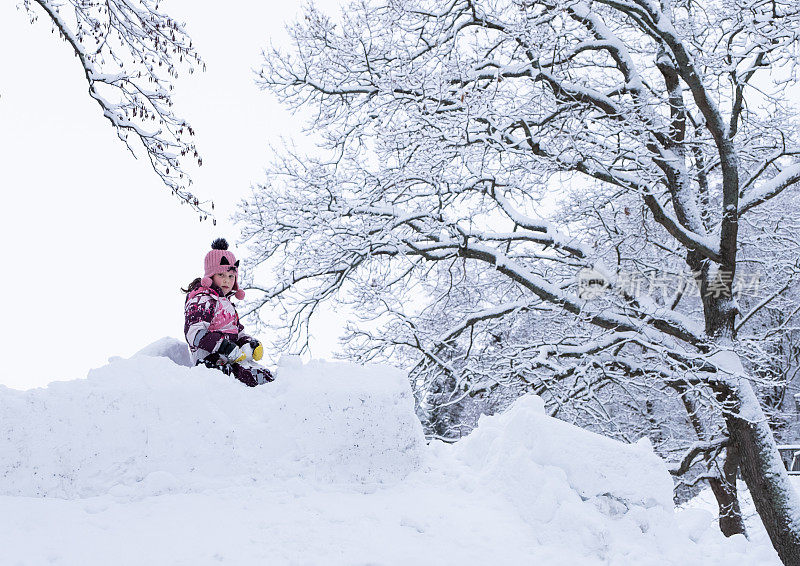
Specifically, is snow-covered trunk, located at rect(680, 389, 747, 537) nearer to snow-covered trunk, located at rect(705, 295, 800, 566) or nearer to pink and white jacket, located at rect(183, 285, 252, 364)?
snow-covered trunk, located at rect(705, 295, 800, 566)

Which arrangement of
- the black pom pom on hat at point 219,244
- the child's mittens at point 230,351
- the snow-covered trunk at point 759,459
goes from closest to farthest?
the child's mittens at point 230,351, the black pom pom on hat at point 219,244, the snow-covered trunk at point 759,459

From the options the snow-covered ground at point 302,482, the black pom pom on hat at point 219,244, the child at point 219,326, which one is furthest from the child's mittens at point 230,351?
the black pom pom on hat at point 219,244

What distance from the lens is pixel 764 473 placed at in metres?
7.88

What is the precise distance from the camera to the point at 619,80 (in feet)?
31.2

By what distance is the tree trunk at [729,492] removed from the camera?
28.9 feet

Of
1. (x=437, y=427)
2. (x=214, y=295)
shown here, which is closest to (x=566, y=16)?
(x=214, y=295)

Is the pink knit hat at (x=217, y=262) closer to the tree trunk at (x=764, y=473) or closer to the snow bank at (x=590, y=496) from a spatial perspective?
the snow bank at (x=590, y=496)

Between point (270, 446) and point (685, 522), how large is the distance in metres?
2.78

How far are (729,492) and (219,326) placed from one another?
838 centimetres

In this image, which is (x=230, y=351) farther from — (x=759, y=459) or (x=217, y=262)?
(x=759, y=459)

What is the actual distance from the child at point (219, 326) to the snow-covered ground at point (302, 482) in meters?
0.52

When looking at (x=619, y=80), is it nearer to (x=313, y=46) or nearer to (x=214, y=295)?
(x=313, y=46)

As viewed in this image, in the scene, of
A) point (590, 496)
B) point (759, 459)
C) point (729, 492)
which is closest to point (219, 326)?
point (590, 496)

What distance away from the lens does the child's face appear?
5.38 m
